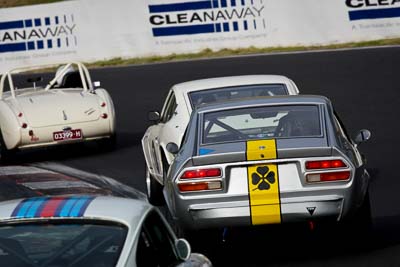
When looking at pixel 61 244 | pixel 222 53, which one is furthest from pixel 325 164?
pixel 222 53

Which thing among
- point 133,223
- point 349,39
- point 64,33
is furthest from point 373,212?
point 64,33

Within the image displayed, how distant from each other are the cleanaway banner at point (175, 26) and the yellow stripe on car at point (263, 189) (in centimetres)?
1924

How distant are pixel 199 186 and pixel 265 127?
156cm

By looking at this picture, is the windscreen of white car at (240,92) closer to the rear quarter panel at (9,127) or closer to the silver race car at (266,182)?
the silver race car at (266,182)

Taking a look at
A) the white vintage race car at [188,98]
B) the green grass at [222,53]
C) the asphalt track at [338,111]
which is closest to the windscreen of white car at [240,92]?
the white vintage race car at [188,98]

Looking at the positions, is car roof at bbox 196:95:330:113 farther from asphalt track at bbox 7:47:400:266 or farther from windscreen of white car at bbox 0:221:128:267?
windscreen of white car at bbox 0:221:128:267

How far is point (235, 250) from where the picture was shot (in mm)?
10867

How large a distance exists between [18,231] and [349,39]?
23.2 meters

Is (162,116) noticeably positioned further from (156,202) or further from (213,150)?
(213,150)

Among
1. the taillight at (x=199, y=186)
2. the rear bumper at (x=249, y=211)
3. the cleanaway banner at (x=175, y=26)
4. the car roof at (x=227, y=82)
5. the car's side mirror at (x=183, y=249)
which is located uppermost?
the car's side mirror at (x=183, y=249)

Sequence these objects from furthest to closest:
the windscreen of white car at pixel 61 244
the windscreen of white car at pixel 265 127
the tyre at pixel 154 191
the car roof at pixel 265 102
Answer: the tyre at pixel 154 191 → the car roof at pixel 265 102 → the windscreen of white car at pixel 265 127 → the windscreen of white car at pixel 61 244

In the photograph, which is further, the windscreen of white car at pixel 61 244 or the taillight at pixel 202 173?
the taillight at pixel 202 173

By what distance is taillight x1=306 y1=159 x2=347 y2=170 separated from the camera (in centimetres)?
973

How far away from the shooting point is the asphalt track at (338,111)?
10.5 m
